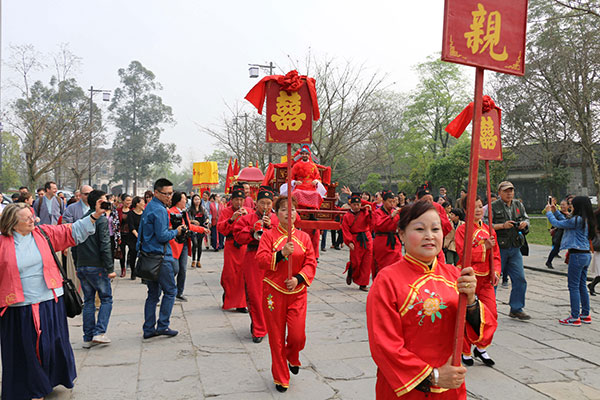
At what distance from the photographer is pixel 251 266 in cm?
608

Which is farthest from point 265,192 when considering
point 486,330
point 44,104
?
point 44,104

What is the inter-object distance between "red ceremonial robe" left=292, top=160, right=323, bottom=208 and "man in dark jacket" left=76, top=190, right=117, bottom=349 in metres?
4.77

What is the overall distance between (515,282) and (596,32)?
1278 cm

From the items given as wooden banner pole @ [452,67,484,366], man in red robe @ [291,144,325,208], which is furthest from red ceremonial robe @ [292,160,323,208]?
wooden banner pole @ [452,67,484,366]

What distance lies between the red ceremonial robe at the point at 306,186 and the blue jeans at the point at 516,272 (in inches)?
165

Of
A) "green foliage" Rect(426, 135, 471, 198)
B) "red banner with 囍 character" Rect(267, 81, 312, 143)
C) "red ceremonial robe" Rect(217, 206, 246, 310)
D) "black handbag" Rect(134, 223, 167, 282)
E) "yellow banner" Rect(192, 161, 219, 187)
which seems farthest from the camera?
"green foliage" Rect(426, 135, 471, 198)

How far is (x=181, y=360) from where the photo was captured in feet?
15.8

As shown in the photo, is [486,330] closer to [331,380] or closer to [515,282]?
[331,380]

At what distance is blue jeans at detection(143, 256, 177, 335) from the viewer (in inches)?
216

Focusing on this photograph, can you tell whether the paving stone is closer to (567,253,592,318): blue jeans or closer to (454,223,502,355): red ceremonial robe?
(454,223,502,355): red ceremonial robe

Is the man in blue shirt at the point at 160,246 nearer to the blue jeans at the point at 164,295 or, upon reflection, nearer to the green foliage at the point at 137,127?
the blue jeans at the point at 164,295

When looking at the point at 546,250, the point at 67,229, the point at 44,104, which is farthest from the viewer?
the point at 44,104

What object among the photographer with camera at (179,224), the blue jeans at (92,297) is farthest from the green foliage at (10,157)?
the blue jeans at (92,297)

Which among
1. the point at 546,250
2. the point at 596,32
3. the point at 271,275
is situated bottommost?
the point at 546,250
